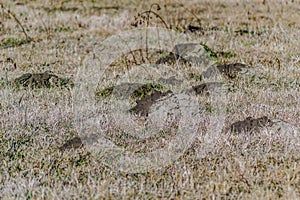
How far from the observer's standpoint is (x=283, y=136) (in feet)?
19.6

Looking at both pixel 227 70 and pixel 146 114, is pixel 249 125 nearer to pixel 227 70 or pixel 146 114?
pixel 146 114

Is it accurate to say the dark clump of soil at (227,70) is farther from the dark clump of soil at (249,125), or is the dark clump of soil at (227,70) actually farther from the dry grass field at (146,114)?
the dark clump of soil at (249,125)

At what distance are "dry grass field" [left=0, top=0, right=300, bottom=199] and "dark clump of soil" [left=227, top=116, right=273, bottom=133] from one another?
0.01 m

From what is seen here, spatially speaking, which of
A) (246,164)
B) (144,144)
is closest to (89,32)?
(144,144)

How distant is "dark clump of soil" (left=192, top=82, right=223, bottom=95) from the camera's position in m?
8.07

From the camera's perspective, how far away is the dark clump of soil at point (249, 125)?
6215 millimetres

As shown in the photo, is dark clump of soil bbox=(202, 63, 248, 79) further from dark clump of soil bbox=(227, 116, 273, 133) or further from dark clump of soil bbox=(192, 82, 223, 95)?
dark clump of soil bbox=(227, 116, 273, 133)

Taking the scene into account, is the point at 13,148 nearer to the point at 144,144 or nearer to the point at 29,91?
the point at 144,144

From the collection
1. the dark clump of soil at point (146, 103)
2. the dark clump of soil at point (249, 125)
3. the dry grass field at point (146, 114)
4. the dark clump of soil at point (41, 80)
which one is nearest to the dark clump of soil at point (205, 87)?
the dry grass field at point (146, 114)

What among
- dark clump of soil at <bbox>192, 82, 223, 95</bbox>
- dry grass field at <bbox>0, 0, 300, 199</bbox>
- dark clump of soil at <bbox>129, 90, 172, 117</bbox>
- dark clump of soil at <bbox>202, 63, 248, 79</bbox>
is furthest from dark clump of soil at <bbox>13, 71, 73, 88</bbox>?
dark clump of soil at <bbox>202, 63, 248, 79</bbox>

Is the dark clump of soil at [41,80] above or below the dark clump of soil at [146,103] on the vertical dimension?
below

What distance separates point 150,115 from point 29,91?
6.95 ft

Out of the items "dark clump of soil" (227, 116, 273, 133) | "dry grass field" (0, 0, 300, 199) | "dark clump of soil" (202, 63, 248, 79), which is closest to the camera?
"dry grass field" (0, 0, 300, 199)

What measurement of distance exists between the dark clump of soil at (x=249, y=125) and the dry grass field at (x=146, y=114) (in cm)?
1
